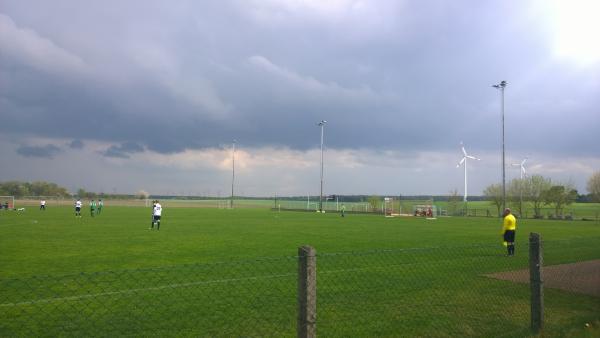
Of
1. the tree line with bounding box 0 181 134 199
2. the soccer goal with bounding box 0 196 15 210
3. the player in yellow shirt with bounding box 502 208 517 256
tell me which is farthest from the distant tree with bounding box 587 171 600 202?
the tree line with bounding box 0 181 134 199

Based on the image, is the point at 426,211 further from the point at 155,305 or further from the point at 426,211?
the point at 155,305

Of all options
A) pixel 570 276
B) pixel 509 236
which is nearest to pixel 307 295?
pixel 570 276

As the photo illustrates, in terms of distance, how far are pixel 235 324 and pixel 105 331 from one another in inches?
72.5

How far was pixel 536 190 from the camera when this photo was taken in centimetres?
7356

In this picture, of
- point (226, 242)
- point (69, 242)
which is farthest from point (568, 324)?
point (69, 242)

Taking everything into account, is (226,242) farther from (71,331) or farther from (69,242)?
(71,331)

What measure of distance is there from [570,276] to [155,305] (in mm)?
9785

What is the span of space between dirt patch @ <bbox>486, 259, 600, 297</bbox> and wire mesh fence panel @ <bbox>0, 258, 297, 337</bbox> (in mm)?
5612

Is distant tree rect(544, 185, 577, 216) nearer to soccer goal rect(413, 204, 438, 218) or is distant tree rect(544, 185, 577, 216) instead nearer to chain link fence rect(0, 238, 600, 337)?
soccer goal rect(413, 204, 438, 218)

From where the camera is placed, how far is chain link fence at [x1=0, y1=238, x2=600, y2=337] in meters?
6.60

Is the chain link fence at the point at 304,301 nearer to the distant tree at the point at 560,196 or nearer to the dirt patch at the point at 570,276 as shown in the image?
the dirt patch at the point at 570,276

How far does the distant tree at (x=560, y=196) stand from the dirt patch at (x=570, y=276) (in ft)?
202

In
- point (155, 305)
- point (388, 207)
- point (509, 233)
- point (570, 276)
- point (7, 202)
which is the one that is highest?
point (388, 207)

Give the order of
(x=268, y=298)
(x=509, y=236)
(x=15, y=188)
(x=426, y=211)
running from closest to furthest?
1. (x=268, y=298)
2. (x=509, y=236)
3. (x=426, y=211)
4. (x=15, y=188)
